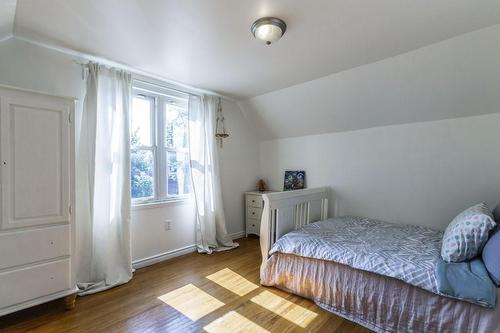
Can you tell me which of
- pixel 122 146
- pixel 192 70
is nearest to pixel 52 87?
pixel 122 146

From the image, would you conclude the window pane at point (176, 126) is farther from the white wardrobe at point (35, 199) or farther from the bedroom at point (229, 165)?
the white wardrobe at point (35, 199)

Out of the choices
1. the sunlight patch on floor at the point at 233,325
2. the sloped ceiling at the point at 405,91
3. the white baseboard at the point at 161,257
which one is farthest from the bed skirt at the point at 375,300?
the sloped ceiling at the point at 405,91

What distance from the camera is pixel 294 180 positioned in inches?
154

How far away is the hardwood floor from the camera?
69.1 inches

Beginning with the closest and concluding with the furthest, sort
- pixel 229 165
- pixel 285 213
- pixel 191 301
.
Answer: pixel 191 301
pixel 285 213
pixel 229 165

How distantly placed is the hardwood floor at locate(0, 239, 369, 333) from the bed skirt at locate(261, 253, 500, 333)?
98 mm

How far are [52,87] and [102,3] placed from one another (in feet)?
3.62

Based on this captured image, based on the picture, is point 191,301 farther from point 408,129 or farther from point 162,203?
point 408,129

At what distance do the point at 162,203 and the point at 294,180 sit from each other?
2.04 metres

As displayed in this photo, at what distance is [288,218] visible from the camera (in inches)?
103

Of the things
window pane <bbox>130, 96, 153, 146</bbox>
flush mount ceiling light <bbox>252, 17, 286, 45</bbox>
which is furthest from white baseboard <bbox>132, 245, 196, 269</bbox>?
flush mount ceiling light <bbox>252, 17, 286, 45</bbox>

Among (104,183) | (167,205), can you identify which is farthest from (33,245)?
(167,205)

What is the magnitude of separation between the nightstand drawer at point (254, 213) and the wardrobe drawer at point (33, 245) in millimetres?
2471

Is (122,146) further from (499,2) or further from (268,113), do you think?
(499,2)
